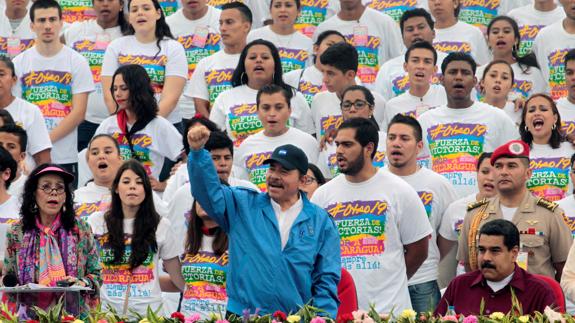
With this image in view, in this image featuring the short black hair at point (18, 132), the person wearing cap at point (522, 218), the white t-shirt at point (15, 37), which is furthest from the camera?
the white t-shirt at point (15, 37)

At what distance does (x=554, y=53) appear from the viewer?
15.4m

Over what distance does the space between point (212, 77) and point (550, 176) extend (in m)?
3.65

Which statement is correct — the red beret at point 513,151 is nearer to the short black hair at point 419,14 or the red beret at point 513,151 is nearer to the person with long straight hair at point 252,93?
the person with long straight hair at point 252,93

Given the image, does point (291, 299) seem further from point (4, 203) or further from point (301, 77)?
point (301, 77)

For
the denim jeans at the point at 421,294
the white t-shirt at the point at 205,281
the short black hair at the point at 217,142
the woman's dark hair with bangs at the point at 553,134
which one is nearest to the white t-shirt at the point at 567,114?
the woman's dark hair with bangs at the point at 553,134

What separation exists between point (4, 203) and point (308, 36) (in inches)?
221

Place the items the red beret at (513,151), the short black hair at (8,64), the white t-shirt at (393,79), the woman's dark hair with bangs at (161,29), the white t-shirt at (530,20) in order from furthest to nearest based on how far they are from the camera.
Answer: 1. the white t-shirt at (530,20)
2. the white t-shirt at (393,79)
3. the woman's dark hair with bangs at (161,29)
4. the short black hair at (8,64)
5. the red beret at (513,151)

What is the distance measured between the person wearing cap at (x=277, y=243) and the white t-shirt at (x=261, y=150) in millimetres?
3437

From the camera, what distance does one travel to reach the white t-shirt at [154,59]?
574 inches

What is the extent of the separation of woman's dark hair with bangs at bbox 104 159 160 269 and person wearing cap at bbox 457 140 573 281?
2.29 metres

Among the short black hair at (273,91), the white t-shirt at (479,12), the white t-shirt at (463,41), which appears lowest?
the short black hair at (273,91)

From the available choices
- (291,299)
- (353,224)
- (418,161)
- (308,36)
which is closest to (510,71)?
(418,161)

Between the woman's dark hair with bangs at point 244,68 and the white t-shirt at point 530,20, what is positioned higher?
the white t-shirt at point 530,20

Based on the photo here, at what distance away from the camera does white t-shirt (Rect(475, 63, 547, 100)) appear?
1521 cm
